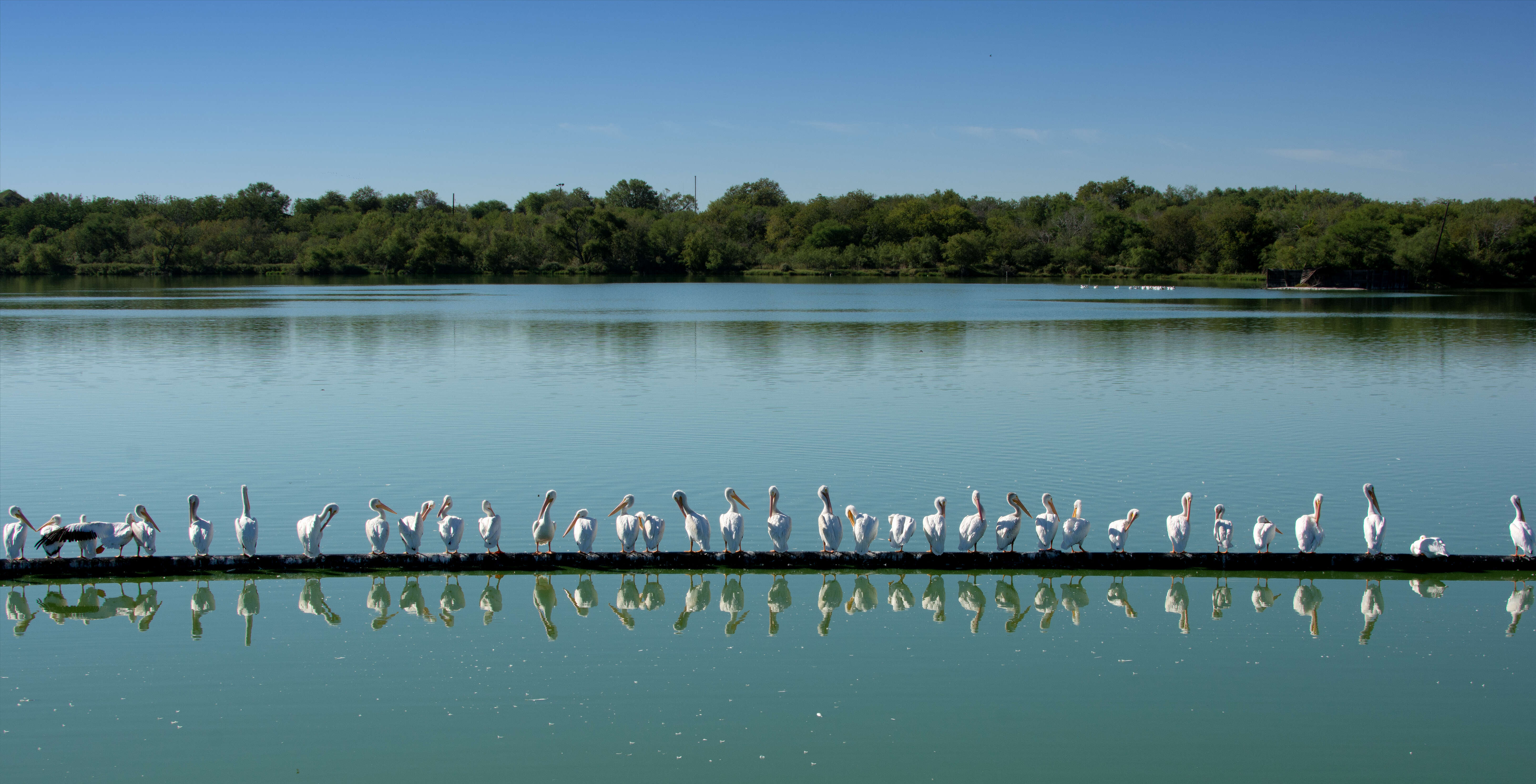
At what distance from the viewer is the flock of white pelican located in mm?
9352

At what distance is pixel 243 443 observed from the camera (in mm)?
15109

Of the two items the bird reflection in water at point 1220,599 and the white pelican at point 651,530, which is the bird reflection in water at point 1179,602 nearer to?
the bird reflection in water at point 1220,599

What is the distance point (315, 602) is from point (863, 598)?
4.34m

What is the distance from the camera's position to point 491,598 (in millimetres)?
9234

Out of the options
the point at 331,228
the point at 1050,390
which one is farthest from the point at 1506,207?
the point at 331,228

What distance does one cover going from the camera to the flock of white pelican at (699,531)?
30.7 ft

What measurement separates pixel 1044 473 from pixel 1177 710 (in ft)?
20.7

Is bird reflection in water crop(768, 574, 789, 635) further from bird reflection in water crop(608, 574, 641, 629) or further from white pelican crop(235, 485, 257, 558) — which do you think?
white pelican crop(235, 485, 257, 558)

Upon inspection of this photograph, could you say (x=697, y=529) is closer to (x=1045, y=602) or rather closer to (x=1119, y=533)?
(x=1045, y=602)

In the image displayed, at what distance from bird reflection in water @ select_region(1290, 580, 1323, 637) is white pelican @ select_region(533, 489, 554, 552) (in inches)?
237

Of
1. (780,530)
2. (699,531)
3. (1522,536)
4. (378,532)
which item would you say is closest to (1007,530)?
(780,530)

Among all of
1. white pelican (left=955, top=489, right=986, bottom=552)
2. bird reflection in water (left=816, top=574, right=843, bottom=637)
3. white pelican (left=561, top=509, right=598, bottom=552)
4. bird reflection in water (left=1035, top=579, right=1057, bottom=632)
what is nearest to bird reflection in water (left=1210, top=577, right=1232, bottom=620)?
bird reflection in water (left=1035, top=579, right=1057, bottom=632)

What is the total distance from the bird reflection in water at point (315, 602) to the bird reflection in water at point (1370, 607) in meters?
7.62

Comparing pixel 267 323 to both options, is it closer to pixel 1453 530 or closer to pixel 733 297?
pixel 733 297
